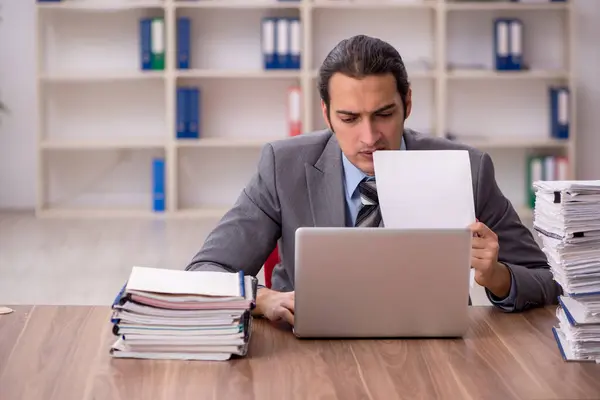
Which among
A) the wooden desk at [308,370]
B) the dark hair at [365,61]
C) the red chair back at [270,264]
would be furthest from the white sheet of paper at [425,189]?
the red chair back at [270,264]

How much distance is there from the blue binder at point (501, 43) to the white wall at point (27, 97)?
315 mm

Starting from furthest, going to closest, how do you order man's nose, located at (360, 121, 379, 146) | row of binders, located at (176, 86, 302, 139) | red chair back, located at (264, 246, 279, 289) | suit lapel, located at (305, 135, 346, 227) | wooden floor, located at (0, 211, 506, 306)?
row of binders, located at (176, 86, 302, 139) → wooden floor, located at (0, 211, 506, 306) → red chair back, located at (264, 246, 279, 289) → suit lapel, located at (305, 135, 346, 227) → man's nose, located at (360, 121, 379, 146)

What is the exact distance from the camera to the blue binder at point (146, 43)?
6.33 metres

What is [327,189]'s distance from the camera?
7.46 feet

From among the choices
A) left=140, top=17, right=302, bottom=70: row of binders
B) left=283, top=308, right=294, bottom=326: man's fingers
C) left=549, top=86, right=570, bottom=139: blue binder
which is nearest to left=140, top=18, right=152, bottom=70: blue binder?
left=140, top=17, right=302, bottom=70: row of binders

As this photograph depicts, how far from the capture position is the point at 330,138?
236cm

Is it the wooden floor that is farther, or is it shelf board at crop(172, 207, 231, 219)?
shelf board at crop(172, 207, 231, 219)

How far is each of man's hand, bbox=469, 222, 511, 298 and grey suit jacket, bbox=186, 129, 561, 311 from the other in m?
0.24

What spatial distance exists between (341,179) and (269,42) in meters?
4.18

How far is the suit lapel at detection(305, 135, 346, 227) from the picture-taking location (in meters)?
2.25

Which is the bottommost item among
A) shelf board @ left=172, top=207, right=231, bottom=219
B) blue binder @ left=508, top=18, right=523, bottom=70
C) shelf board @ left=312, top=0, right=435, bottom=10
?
shelf board @ left=172, top=207, right=231, bottom=219

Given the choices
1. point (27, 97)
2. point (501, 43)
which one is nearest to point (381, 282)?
point (501, 43)

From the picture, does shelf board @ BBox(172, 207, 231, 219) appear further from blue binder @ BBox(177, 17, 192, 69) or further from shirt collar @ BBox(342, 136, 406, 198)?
shirt collar @ BBox(342, 136, 406, 198)

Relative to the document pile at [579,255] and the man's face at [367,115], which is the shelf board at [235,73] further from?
the document pile at [579,255]
